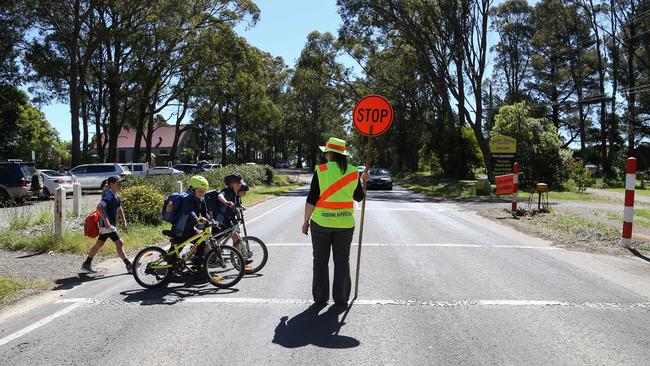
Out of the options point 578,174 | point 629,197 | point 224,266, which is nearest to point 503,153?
point 578,174

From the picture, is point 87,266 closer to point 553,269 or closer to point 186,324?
point 186,324

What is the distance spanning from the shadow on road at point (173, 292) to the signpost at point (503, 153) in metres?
23.2

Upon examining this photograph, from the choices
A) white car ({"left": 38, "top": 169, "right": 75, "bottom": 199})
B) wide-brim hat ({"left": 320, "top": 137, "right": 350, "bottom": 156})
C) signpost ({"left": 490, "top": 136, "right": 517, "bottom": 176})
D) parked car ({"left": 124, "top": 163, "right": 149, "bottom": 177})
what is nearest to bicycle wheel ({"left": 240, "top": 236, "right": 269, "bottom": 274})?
wide-brim hat ({"left": 320, "top": 137, "right": 350, "bottom": 156})

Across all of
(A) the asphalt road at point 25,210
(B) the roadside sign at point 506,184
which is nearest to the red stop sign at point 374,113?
(A) the asphalt road at point 25,210

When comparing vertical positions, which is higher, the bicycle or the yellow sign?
the yellow sign

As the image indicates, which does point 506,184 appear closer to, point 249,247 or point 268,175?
point 249,247

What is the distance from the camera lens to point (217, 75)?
40219mm

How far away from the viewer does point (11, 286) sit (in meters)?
6.76

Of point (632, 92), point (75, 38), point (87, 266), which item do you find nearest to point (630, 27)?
point (632, 92)

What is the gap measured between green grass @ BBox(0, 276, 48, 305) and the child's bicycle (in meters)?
1.35

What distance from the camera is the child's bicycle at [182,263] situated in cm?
703

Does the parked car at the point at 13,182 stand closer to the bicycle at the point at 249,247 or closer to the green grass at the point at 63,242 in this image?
the green grass at the point at 63,242

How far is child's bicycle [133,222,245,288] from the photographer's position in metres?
7.03

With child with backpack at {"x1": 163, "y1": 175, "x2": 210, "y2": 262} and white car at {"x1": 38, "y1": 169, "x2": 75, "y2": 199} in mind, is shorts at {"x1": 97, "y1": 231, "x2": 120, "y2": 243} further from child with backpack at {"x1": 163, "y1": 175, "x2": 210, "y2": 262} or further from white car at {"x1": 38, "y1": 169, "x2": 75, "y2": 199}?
white car at {"x1": 38, "y1": 169, "x2": 75, "y2": 199}
